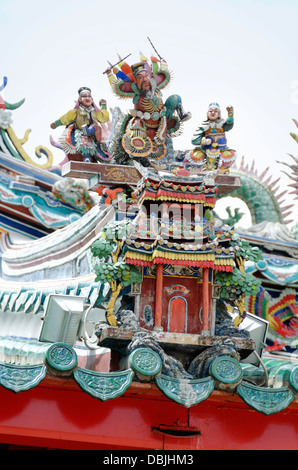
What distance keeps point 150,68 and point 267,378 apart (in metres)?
4.24

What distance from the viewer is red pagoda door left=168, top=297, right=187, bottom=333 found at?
26.0 ft

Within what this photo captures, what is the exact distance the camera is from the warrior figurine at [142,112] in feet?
31.7

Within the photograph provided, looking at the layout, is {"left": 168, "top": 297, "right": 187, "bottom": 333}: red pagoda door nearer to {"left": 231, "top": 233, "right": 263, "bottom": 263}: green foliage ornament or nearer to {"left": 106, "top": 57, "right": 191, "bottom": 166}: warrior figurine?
{"left": 231, "top": 233, "right": 263, "bottom": 263}: green foliage ornament

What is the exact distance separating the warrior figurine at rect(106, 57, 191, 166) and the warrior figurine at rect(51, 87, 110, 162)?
1.27 ft

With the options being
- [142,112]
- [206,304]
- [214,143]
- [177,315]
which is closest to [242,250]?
[206,304]

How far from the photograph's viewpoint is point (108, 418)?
24.2ft

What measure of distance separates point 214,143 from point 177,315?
10.2 feet

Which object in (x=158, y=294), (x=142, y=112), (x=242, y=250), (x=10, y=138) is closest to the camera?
(x=158, y=294)

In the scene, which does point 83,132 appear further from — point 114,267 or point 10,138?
point 10,138

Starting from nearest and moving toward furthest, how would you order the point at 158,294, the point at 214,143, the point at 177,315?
the point at 158,294 → the point at 177,315 → the point at 214,143

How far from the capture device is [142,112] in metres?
9.82

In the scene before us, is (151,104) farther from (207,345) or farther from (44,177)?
(44,177)

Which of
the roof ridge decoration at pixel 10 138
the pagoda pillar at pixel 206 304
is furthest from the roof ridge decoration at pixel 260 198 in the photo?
the pagoda pillar at pixel 206 304

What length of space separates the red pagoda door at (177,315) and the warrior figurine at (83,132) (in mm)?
2988
